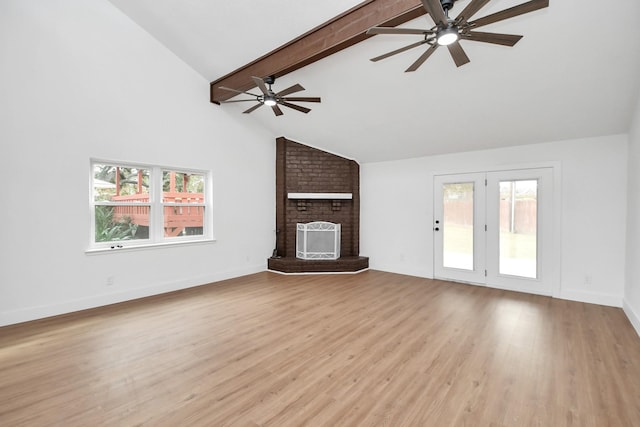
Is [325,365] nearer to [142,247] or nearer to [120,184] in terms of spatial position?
[142,247]

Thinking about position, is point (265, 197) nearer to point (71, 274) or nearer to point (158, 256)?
point (158, 256)

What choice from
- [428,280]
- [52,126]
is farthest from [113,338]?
[428,280]

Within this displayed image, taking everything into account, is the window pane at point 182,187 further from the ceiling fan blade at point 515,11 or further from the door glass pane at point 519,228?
the door glass pane at point 519,228

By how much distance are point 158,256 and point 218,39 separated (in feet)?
10.8

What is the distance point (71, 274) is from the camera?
141 inches

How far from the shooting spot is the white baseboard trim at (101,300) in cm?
323

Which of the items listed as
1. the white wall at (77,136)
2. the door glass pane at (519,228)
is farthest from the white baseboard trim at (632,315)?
the white wall at (77,136)

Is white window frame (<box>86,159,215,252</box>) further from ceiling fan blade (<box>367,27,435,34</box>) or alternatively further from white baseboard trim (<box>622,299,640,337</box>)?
white baseboard trim (<box>622,299,640,337</box>)

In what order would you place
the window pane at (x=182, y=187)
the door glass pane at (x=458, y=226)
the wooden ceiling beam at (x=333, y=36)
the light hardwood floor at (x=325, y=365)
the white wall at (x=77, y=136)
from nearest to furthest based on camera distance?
the light hardwood floor at (x=325, y=365)
the wooden ceiling beam at (x=333, y=36)
the white wall at (x=77, y=136)
the window pane at (x=182, y=187)
the door glass pane at (x=458, y=226)

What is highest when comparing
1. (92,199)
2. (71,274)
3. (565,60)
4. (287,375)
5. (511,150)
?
(565,60)

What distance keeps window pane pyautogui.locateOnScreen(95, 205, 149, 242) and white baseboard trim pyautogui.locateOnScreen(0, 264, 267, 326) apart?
0.78 metres

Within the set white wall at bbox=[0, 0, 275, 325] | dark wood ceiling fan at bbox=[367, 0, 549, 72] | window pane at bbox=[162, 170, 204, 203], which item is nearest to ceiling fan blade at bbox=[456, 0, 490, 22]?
dark wood ceiling fan at bbox=[367, 0, 549, 72]

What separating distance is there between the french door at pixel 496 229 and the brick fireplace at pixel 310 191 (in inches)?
67.9

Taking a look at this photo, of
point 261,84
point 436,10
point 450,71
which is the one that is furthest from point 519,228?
point 261,84
